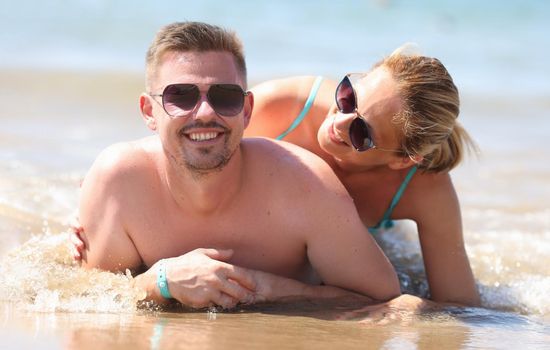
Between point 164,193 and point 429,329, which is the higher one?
point 164,193

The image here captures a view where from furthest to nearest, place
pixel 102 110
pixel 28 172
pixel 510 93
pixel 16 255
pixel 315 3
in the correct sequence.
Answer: pixel 315 3 → pixel 510 93 → pixel 102 110 → pixel 28 172 → pixel 16 255

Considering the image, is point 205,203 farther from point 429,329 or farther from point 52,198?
point 52,198

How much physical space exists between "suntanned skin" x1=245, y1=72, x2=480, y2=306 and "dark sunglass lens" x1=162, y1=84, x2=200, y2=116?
77 cm

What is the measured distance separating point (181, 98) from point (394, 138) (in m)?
1.05

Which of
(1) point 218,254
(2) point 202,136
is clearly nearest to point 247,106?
(2) point 202,136

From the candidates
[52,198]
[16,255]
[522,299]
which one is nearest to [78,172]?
[52,198]

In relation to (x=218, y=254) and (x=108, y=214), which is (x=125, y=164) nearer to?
(x=108, y=214)


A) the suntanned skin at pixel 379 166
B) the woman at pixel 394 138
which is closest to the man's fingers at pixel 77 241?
the woman at pixel 394 138

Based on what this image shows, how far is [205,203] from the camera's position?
4.38 m

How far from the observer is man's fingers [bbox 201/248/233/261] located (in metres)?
4.32

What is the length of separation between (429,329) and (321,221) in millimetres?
669

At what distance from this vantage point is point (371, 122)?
4.49 m

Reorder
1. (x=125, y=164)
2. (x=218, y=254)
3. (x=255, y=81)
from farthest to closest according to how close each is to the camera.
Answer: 1. (x=255, y=81)
2. (x=125, y=164)
3. (x=218, y=254)

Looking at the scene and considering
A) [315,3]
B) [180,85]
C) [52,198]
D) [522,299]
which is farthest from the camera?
[315,3]
